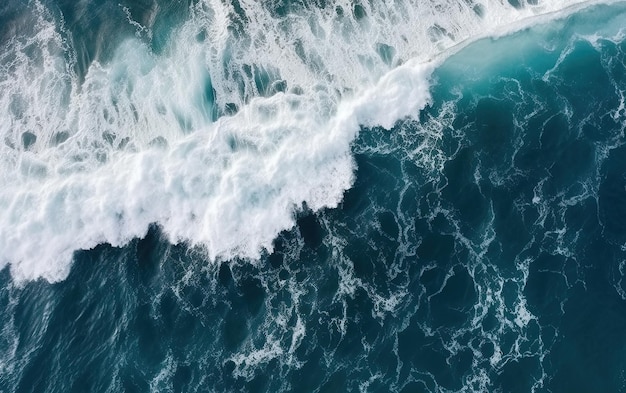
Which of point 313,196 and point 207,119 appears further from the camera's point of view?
point 207,119

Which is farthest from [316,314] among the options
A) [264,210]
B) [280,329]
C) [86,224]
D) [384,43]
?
[384,43]

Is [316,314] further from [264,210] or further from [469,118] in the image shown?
[469,118]

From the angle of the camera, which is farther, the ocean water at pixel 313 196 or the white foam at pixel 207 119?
the white foam at pixel 207 119

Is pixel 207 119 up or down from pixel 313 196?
up

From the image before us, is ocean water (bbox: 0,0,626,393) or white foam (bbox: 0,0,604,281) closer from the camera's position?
ocean water (bbox: 0,0,626,393)
